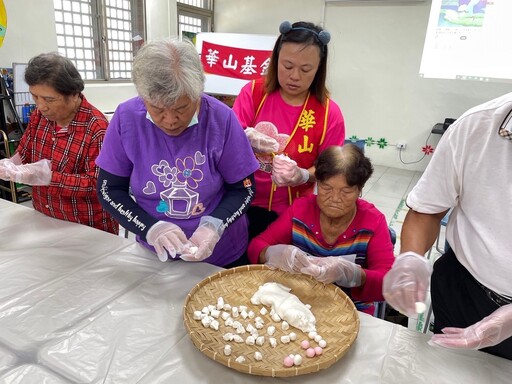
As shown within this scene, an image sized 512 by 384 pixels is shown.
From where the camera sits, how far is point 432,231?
40.1 inches

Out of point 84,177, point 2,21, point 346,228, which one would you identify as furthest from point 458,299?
point 2,21

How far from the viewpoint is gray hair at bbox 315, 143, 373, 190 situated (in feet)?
4.24

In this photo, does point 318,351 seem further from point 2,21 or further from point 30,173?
point 2,21

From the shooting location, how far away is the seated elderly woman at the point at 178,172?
1.12 meters

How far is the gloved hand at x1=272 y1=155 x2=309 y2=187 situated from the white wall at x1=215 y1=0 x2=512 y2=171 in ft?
11.8

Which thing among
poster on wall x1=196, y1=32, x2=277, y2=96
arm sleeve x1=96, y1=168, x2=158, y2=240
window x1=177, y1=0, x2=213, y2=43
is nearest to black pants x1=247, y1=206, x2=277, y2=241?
arm sleeve x1=96, y1=168, x2=158, y2=240

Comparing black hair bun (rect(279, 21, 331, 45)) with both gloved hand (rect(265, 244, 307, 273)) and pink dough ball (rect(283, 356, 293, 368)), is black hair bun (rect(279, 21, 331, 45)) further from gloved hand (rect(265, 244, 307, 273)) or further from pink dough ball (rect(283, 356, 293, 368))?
pink dough ball (rect(283, 356, 293, 368))

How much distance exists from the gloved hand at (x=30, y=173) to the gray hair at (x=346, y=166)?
1.08m

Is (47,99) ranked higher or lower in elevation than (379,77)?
lower

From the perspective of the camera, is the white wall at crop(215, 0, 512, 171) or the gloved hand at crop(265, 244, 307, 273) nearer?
the gloved hand at crop(265, 244, 307, 273)

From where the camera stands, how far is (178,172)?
1191 millimetres

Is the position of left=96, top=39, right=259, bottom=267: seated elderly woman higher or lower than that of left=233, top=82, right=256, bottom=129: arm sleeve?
lower

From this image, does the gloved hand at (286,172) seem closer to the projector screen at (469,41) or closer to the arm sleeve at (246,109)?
the arm sleeve at (246,109)

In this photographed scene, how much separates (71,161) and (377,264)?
129 cm
